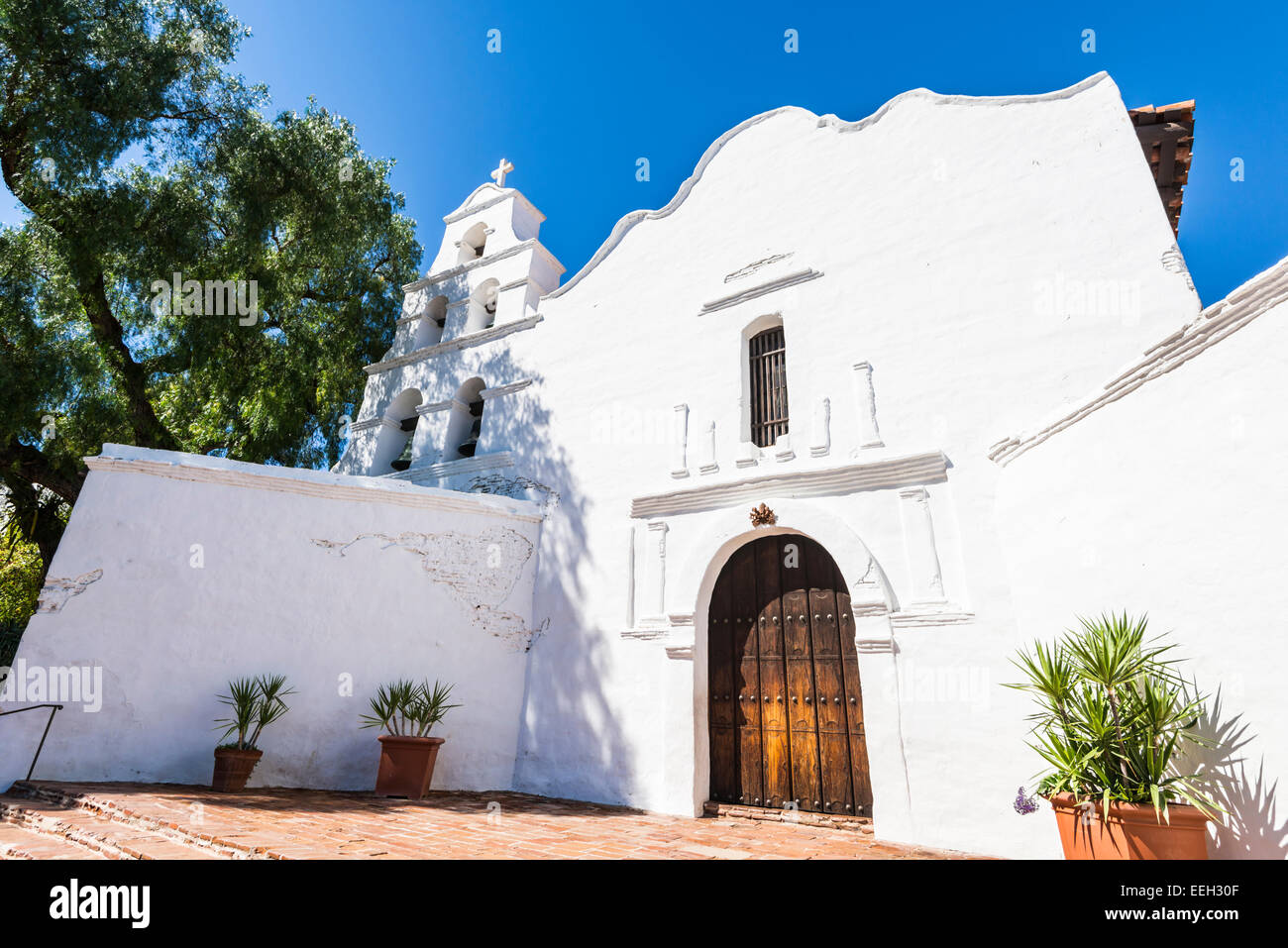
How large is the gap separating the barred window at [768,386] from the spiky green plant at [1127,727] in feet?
13.5

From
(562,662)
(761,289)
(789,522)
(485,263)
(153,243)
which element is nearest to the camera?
(789,522)

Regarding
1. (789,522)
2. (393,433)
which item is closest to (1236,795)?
(789,522)

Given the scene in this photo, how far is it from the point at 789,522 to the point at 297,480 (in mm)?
5564

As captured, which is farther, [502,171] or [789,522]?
[502,171]

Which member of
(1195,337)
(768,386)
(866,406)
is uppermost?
(768,386)

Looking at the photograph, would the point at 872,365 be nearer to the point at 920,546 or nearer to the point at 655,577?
the point at 920,546

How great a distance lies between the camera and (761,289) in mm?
8070

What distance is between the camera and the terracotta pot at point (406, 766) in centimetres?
650

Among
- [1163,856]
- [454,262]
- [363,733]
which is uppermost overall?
[454,262]

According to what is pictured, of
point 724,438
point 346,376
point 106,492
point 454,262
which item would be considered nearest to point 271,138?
point 454,262

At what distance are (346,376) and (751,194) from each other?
28.8ft

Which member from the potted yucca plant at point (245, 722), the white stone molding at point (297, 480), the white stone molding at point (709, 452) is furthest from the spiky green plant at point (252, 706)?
the white stone molding at point (709, 452)

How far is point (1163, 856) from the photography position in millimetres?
3180
